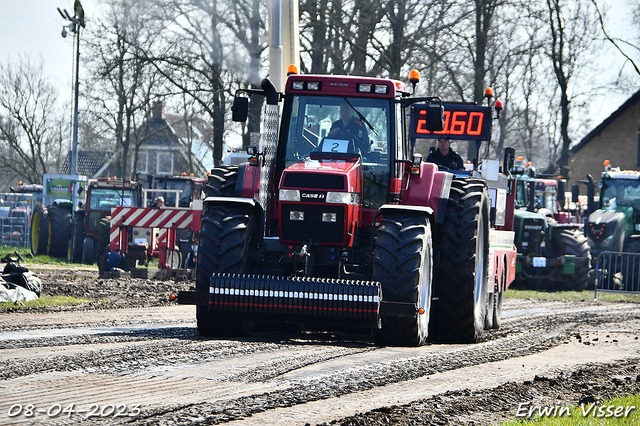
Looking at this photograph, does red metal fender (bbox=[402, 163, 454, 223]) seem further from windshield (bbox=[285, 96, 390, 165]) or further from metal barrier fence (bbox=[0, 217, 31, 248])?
metal barrier fence (bbox=[0, 217, 31, 248])

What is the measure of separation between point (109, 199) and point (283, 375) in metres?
19.9

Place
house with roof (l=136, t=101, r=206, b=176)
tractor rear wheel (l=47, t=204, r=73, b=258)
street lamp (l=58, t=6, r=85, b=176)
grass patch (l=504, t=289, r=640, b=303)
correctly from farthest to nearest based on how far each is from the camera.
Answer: house with roof (l=136, t=101, r=206, b=176) < street lamp (l=58, t=6, r=85, b=176) < tractor rear wheel (l=47, t=204, r=73, b=258) < grass patch (l=504, t=289, r=640, b=303)

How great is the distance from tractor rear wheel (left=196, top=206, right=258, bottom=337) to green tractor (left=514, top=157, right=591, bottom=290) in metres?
12.7

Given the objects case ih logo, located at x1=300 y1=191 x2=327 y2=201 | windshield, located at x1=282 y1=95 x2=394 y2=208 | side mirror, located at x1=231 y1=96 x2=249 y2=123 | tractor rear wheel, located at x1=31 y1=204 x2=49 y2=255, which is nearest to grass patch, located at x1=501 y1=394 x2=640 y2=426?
case ih logo, located at x1=300 y1=191 x2=327 y2=201

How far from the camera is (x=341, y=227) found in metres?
8.49

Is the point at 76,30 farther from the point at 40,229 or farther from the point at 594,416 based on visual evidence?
the point at 594,416

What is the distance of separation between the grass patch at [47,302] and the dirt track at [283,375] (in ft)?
5.34

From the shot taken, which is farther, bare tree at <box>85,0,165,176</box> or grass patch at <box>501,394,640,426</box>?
bare tree at <box>85,0,165,176</box>

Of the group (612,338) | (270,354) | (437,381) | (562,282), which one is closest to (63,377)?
(270,354)

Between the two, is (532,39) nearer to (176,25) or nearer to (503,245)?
(176,25)

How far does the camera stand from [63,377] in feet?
19.4

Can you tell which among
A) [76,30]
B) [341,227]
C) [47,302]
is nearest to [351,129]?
[341,227]

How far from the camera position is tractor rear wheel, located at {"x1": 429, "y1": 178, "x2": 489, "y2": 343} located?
9.12 metres

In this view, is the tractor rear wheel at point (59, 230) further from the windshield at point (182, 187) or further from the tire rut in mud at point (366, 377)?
the tire rut in mud at point (366, 377)
